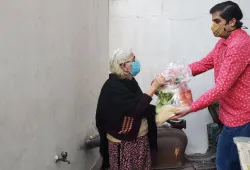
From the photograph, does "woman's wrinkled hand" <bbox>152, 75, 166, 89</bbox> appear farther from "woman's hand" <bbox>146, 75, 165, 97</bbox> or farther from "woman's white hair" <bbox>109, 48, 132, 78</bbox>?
"woman's white hair" <bbox>109, 48, 132, 78</bbox>

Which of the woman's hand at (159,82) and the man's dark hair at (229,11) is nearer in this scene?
the man's dark hair at (229,11)

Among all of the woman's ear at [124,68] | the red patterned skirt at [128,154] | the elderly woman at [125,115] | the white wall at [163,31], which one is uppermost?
the white wall at [163,31]

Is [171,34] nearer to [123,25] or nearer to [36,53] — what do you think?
→ [123,25]

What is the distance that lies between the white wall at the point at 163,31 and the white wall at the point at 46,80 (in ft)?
1.33

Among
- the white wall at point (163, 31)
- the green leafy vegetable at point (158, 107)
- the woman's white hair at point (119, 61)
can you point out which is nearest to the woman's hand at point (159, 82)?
the green leafy vegetable at point (158, 107)

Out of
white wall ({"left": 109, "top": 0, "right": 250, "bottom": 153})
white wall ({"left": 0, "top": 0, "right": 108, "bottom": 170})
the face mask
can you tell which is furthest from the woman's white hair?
white wall ({"left": 109, "top": 0, "right": 250, "bottom": 153})

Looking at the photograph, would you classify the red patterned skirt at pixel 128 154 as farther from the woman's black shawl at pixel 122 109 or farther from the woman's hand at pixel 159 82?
the woman's hand at pixel 159 82

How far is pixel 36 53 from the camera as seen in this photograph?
72.1 inches

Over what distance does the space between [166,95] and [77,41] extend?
0.87 m

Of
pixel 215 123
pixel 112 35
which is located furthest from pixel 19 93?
pixel 215 123

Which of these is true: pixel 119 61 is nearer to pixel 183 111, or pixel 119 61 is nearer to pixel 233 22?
pixel 183 111

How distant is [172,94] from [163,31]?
1.46 m

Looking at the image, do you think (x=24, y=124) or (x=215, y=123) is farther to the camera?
(x=215, y=123)

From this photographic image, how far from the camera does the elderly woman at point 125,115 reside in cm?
214
